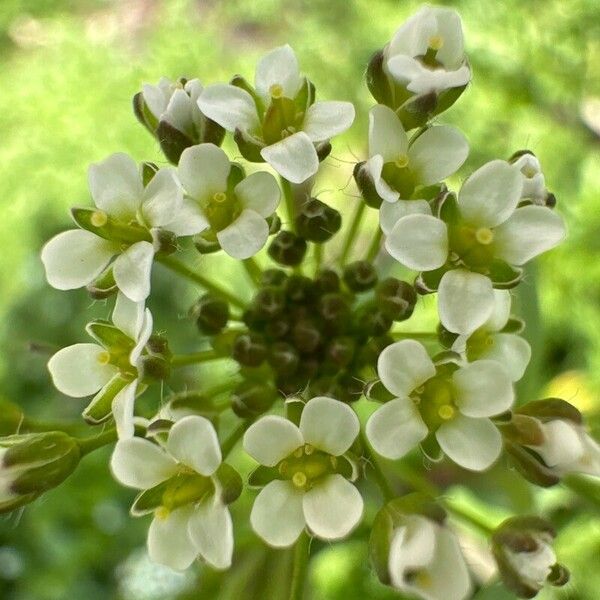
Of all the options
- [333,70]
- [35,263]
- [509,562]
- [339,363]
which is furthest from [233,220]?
[35,263]

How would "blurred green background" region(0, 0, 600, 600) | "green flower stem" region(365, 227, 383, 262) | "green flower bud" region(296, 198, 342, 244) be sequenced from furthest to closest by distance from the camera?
"blurred green background" region(0, 0, 600, 600) → "green flower stem" region(365, 227, 383, 262) → "green flower bud" region(296, 198, 342, 244)

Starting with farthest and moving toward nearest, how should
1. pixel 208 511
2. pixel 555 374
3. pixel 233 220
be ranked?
pixel 555 374 → pixel 233 220 → pixel 208 511

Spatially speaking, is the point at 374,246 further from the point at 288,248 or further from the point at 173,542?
the point at 173,542

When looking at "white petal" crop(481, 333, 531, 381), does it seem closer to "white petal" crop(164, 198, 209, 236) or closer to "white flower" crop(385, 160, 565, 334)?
"white flower" crop(385, 160, 565, 334)

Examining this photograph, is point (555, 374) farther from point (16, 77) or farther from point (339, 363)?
point (16, 77)

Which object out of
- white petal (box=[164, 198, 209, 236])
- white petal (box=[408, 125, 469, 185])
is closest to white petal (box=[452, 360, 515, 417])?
white petal (box=[408, 125, 469, 185])

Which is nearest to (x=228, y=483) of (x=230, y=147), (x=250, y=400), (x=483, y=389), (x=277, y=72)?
(x=250, y=400)
